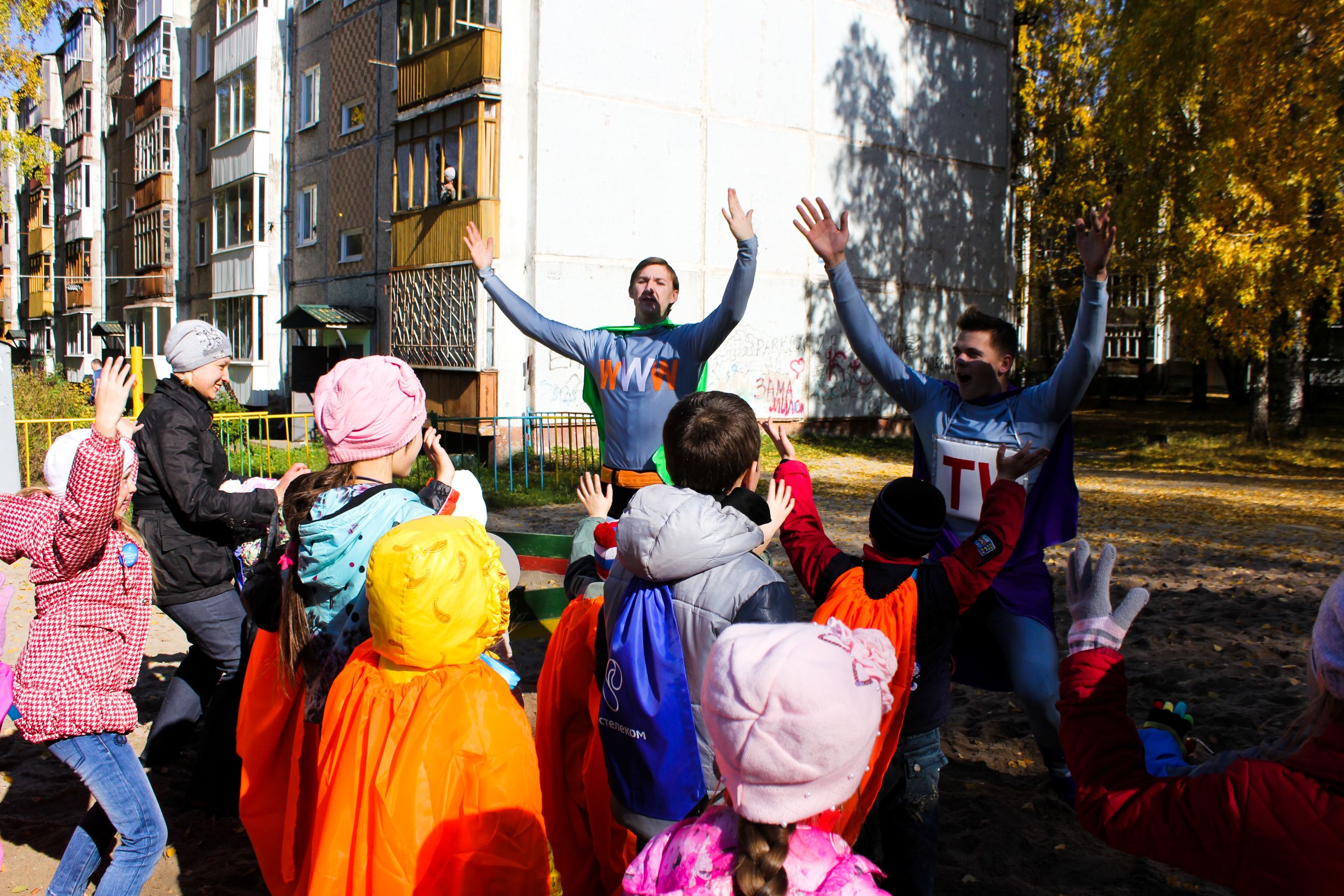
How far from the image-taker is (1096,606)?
75.5 inches

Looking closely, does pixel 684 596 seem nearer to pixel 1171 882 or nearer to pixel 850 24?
pixel 1171 882

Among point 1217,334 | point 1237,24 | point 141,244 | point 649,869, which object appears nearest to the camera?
point 649,869

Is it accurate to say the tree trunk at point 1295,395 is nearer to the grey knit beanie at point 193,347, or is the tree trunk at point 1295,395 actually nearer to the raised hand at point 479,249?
the raised hand at point 479,249

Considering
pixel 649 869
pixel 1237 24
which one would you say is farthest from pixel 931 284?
pixel 649 869

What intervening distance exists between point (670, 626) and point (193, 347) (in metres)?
2.82

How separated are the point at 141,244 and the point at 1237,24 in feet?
128

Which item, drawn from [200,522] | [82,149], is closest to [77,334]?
[82,149]

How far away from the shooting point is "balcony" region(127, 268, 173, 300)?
36.2m

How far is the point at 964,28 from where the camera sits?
25.4 meters

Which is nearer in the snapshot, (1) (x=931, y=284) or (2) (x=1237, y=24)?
(2) (x=1237, y=24)

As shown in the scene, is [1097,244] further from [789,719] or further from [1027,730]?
[1027,730]

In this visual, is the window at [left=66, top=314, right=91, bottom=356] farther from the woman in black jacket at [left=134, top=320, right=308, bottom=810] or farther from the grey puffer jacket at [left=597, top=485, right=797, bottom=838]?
the grey puffer jacket at [left=597, top=485, right=797, bottom=838]

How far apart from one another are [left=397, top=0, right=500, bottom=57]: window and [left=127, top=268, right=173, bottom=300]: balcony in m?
19.1

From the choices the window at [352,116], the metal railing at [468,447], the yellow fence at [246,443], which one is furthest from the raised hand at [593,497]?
the window at [352,116]
